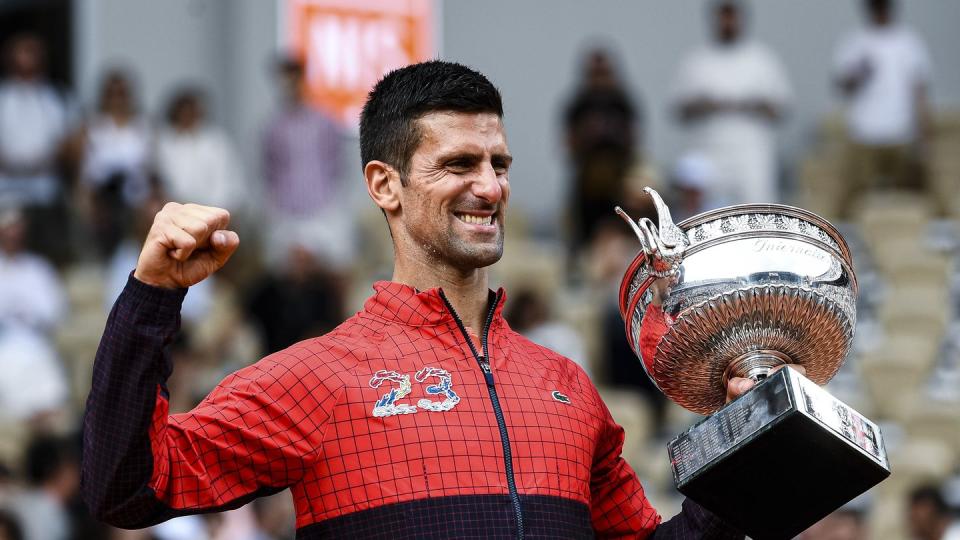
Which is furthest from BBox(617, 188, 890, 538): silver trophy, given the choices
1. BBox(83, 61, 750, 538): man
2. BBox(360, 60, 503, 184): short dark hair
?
BBox(360, 60, 503, 184): short dark hair

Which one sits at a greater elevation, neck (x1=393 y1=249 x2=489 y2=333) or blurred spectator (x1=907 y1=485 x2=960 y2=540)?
neck (x1=393 y1=249 x2=489 y2=333)

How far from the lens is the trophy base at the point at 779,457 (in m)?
2.67

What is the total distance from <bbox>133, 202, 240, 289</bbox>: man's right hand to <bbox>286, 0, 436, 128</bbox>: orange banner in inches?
349

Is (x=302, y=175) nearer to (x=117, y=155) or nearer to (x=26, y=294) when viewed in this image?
(x=117, y=155)

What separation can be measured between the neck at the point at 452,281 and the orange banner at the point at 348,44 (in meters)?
8.47

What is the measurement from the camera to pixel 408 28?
467 inches

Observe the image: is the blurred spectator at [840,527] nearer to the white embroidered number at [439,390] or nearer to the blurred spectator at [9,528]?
the blurred spectator at [9,528]

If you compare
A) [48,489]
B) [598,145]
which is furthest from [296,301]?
[48,489]

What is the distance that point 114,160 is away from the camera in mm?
9750

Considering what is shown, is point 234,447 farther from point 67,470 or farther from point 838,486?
point 67,470

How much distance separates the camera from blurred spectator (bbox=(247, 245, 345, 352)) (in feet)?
28.9

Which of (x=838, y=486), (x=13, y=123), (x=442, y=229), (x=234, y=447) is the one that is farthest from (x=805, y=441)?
(x=13, y=123)

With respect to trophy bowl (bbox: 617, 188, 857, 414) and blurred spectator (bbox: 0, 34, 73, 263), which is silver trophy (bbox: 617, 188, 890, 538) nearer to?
trophy bowl (bbox: 617, 188, 857, 414)

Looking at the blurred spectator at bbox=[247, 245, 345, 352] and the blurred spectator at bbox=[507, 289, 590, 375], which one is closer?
the blurred spectator at bbox=[507, 289, 590, 375]
